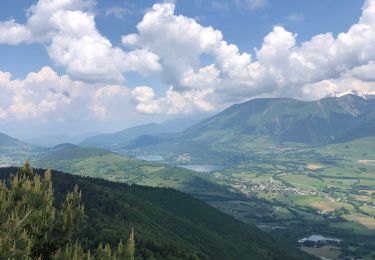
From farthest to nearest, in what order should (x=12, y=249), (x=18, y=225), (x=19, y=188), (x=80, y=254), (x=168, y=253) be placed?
(x=168, y=253) < (x=19, y=188) < (x=80, y=254) < (x=18, y=225) < (x=12, y=249)

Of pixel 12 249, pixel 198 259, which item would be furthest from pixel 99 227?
pixel 12 249

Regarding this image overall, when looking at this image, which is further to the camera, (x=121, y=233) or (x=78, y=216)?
(x=121, y=233)

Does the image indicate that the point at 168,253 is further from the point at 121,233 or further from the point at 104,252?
the point at 104,252

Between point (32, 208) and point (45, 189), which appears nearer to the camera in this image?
point (32, 208)

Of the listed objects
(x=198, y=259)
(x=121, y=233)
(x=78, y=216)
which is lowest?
(x=198, y=259)

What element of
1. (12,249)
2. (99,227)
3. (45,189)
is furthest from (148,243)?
(12,249)

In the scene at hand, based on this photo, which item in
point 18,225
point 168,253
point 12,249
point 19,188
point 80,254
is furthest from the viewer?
point 168,253

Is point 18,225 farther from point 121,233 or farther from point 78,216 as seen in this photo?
point 121,233

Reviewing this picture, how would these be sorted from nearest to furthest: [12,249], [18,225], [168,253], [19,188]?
[12,249]
[18,225]
[19,188]
[168,253]

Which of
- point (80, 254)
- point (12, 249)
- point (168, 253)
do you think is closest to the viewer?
point (12, 249)

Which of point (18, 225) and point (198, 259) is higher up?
point (18, 225)
